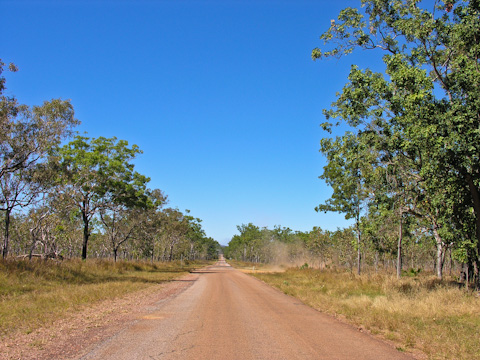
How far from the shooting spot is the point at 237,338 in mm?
7855

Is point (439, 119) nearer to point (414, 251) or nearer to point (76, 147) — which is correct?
point (76, 147)

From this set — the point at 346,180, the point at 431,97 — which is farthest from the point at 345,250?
the point at 431,97

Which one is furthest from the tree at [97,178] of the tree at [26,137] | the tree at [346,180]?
the tree at [346,180]

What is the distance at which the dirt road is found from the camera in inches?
258

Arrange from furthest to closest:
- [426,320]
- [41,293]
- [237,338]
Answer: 1. [41,293]
2. [426,320]
3. [237,338]

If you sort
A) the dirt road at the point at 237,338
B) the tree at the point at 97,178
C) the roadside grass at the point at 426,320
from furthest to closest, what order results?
the tree at the point at 97,178 < the roadside grass at the point at 426,320 < the dirt road at the point at 237,338

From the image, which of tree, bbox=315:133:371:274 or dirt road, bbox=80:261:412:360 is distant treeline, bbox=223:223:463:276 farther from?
dirt road, bbox=80:261:412:360

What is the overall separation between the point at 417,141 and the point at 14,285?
17.0 meters

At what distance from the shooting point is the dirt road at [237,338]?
258 inches

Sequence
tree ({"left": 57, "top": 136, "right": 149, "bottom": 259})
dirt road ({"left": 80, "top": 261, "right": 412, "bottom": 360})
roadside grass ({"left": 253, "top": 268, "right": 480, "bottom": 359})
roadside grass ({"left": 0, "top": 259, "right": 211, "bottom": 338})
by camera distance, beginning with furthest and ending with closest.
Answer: tree ({"left": 57, "top": 136, "right": 149, "bottom": 259}) < roadside grass ({"left": 0, "top": 259, "right": 211, "bottom": 338}) < roadside grass ({"left": 253, "top": 268, "right": 480, "bottom": 359}) < dirt road ({"left": 80, "top": 261, "right": 412, "bottom": 360})

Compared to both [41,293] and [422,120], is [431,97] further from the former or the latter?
[41,293]

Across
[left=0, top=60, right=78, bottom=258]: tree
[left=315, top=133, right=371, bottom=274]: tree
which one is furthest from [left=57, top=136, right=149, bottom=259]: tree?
[left=315, top=133, right=371, bottom=274]: tree

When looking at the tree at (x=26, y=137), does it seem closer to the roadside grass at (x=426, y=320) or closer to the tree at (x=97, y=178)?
the tree at (x=97, y=178)

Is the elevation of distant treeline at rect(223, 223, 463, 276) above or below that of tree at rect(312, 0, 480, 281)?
below
